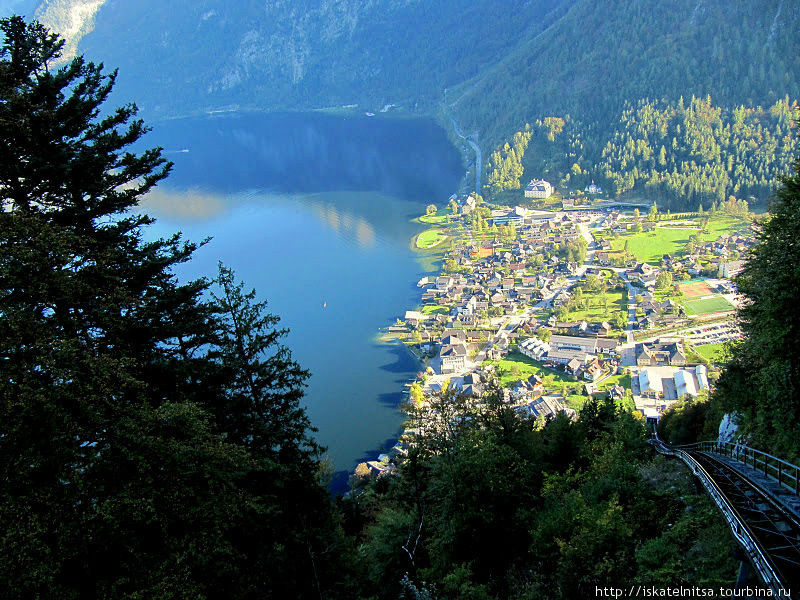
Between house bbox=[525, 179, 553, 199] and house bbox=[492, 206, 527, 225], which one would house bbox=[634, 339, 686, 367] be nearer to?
house bbox=[492, 206, 527, 225]

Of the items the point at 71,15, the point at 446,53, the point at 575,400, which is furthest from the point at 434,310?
the point at 71,15

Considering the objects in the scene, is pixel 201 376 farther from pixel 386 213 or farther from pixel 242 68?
pixel 242 68

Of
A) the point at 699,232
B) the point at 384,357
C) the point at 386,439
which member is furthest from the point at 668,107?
the point at 386,439

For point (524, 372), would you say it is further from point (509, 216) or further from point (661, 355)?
point (509, 216)

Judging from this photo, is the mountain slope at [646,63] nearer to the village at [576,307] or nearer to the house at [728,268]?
the village at [576,307]

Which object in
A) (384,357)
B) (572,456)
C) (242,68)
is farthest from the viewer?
(242,68)

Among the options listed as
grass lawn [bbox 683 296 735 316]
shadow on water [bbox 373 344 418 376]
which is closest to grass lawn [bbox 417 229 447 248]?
shadow on water [bbox 373 344 418 376]
